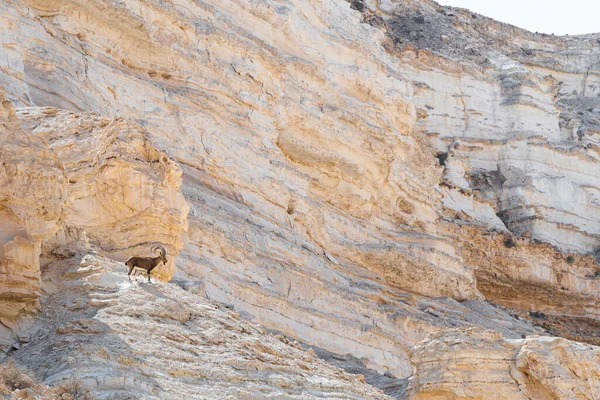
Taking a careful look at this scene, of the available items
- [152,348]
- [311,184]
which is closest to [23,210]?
[152,348]

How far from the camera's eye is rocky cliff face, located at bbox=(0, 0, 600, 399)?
13539 millimetres

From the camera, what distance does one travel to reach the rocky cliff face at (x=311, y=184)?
1354cm

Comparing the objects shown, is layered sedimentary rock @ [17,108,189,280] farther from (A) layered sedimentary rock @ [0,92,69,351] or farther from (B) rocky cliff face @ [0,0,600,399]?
(A) layered sedimentary rock @ [0,92,69,351]

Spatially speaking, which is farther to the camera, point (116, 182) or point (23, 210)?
point (116, 182)

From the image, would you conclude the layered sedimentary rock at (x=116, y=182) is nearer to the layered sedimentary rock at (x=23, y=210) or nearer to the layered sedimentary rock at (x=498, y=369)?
the layered sedimentary rock at (x=23, y=210)

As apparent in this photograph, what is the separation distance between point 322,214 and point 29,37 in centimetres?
1024

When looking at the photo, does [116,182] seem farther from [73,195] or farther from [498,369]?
[498,369]

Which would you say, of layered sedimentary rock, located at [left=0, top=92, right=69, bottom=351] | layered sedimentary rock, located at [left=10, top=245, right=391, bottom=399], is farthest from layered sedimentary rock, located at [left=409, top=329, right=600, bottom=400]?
layered sedimentary rock, located at [left=0, top=92, right=69, bottom=351]

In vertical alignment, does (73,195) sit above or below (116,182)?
below

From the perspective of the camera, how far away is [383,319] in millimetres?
27469

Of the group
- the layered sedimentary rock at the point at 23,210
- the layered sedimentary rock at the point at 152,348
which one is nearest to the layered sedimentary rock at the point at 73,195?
the layered sedimentary rock at the point at 23,210

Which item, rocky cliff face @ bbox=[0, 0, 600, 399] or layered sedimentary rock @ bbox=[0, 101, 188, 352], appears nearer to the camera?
layered sedimentary rock @ bbox=[0, 101, 188, 352]

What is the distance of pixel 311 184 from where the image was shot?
29.7 meters

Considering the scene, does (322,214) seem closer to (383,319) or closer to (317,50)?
(383,319)
